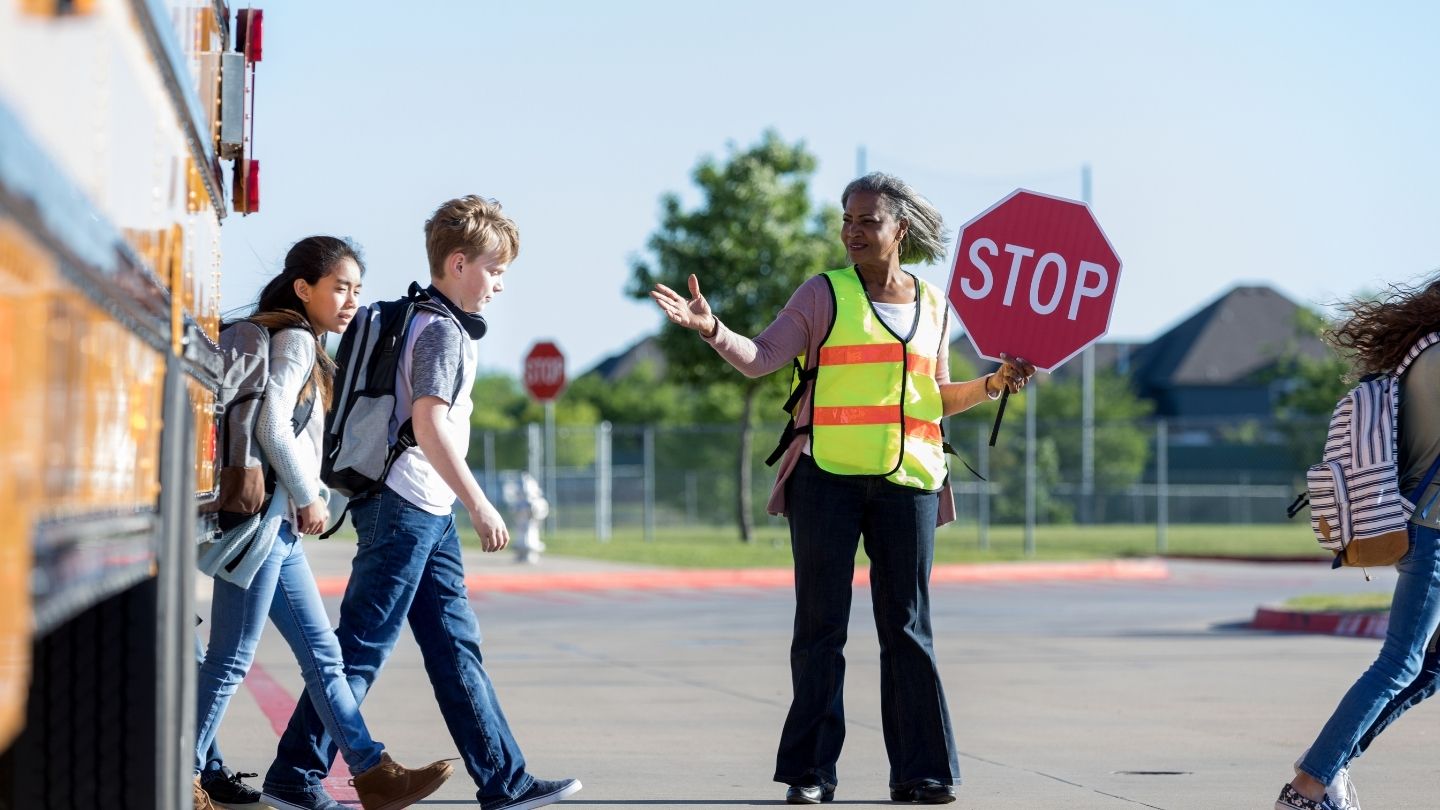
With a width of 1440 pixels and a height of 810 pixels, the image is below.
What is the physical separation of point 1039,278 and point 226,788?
291cm

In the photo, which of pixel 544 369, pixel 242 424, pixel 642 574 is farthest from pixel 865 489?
pixel 544 369

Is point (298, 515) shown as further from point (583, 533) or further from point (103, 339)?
point (583, 533)

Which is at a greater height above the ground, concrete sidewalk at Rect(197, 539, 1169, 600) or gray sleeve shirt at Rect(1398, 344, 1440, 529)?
gray sleeve shirt at Rect(1398, 344, 1440, 529)

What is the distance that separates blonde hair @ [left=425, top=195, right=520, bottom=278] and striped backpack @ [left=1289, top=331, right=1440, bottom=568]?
2.28 meters

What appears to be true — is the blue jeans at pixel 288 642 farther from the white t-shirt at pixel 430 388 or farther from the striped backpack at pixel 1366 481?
the striped backpack at pixel 1366 481

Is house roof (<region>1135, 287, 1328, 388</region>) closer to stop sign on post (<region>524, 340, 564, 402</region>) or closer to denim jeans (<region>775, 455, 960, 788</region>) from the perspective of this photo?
stop sign on post (<region>524, 340, 564, 402</region>)

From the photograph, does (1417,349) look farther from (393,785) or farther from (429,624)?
(393,785)

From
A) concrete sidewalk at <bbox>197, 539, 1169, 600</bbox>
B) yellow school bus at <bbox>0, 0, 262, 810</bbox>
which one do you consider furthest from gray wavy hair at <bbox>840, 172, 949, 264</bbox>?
concrete sidewalk at <bbox>197, 539, 1169, 600</bbox>

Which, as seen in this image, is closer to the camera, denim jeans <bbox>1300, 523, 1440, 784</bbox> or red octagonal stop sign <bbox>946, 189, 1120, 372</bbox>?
denim jeans <bbox>1300, 523, 1440, 784</bbox>

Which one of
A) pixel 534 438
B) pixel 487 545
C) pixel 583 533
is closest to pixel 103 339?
pixel 487 545

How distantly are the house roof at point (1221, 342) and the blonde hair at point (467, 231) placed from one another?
7585cm

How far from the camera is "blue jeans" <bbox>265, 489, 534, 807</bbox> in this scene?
5051mm

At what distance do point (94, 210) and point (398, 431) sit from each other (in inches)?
115

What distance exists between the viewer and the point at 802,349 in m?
5.93
